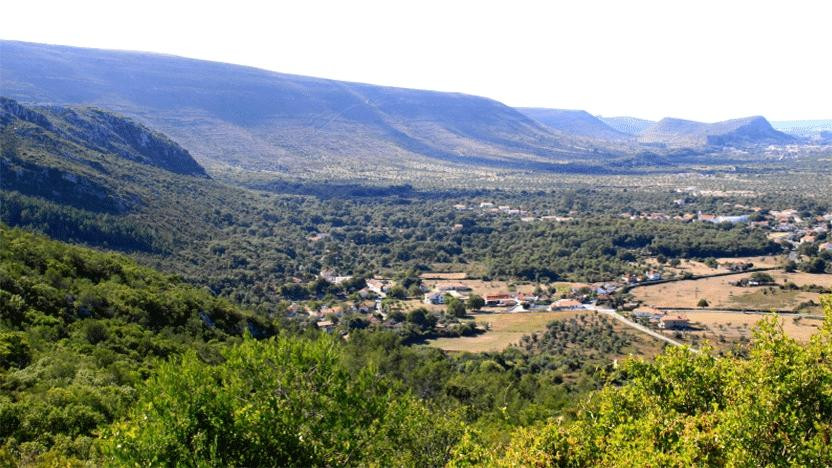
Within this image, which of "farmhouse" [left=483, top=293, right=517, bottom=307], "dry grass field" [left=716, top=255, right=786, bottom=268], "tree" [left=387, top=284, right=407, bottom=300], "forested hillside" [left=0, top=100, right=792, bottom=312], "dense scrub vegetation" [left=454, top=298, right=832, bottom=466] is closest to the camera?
"dense scrub vegetation" [left=454, top=298, right=832, bottom=466]

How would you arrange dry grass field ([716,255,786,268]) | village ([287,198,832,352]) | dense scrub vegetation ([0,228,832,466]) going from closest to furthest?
dense scrub vegetation ([0,228,832,466]) < village ([287,198,832,352]) < dry grass field ([716,255,786,268])

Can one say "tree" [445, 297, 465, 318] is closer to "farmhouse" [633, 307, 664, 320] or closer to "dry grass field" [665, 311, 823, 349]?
"farmhouse" [633, 307, 664, 320]

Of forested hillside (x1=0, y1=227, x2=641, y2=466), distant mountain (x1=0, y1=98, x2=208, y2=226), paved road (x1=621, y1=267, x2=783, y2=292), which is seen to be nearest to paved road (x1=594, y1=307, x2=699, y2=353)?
paved road (x1=621, y1=267, x2=783, y2=292)

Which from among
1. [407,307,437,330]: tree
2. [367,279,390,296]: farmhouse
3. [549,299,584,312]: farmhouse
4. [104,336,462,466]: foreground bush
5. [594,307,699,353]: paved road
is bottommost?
[367,279,390,296]: farmhouse

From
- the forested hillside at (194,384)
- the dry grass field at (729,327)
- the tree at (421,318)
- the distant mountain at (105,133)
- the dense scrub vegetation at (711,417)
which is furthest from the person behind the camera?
the distant mountain at (105,133)

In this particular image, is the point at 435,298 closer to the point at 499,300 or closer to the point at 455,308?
the point at 455,308

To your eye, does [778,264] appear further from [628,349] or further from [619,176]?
[619,176]

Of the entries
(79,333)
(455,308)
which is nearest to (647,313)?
(455,308)

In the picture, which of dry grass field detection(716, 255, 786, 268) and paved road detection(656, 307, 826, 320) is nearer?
paved road detection(656, 307, 826, 320)

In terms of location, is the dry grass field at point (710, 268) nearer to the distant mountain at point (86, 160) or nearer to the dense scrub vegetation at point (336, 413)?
the dense scrub vegetation at point (336, 413)

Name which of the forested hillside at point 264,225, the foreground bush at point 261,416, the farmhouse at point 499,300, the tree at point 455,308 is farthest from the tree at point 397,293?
the foreground bush at point 261,416

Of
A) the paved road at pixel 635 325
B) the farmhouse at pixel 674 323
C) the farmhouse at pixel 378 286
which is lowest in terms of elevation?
the farmhouse at pixel 378 286
